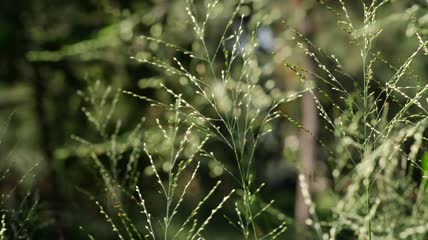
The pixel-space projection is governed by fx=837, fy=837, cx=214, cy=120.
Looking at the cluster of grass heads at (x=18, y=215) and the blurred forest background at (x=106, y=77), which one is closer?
the cluster of grass heads at (x=18, y=215)

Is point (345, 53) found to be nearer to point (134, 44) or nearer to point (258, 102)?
point (134, 44)

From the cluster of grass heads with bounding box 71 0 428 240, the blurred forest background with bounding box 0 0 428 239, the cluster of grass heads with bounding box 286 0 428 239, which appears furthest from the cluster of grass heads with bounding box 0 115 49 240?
the blurred forest background with bounding box 0 0 428 239

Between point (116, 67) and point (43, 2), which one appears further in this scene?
point (43, 2)

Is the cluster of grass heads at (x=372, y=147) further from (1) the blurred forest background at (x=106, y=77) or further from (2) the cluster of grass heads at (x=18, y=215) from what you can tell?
(1) the blurred forest background at (x=106, y=77)

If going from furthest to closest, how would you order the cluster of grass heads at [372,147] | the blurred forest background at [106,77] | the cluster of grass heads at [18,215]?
1. the blurred forest background at [106,77]
2. the cluster of grass heads at [18,215]
3. the cluster of grass heads at [372,147]

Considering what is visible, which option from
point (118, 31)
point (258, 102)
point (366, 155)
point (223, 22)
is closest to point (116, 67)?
point (223, 22)

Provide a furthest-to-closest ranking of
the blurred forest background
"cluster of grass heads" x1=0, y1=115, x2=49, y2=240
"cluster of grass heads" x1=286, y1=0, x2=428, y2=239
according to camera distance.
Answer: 1. the blurred forest background
2. "cluster of grass heads" x1=0, y1=115, x2=49, y2=240
3. "cluster of grass heads" x1=286, y1=0, x2=428, y2=239

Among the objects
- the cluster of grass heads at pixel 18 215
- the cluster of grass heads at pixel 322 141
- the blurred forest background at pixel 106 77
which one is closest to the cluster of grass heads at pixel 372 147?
the cluster of grass heads at pixel 322 141

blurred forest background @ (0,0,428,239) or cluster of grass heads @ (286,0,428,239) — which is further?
blurred forest background @ (0,0,428,239)

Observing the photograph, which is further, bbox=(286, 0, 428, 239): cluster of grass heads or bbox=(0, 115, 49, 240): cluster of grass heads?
bbox=(0, 115, 49, 240): cluster of grass heads

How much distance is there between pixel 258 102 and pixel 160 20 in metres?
1.55

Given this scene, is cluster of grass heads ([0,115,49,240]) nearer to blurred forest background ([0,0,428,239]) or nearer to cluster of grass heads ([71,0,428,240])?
cluster of grass heads ([71,0,428,240])

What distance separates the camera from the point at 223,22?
7.73 meters

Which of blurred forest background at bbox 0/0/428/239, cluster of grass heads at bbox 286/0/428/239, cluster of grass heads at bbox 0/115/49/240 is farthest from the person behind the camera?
blurred forest background at bbox 0/0/428/239
